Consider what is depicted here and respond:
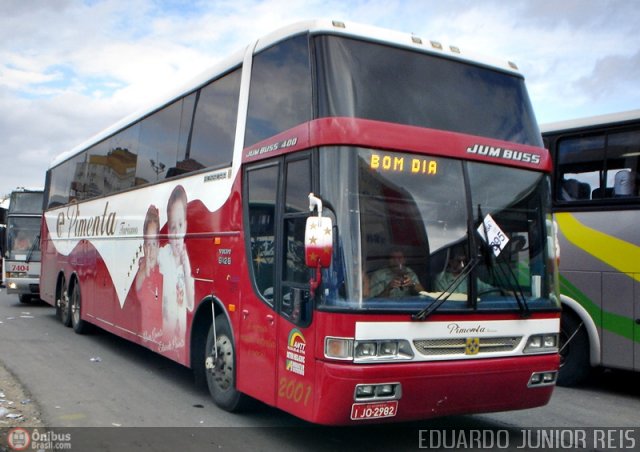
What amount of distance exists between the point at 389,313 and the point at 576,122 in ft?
18.7

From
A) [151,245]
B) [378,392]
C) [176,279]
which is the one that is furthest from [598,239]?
[151,245]

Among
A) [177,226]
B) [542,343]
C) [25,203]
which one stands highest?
[25,203]

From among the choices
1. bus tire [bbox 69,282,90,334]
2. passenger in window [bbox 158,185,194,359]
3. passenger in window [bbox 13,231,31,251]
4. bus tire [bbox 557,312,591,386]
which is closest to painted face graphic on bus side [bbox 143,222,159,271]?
passenger in window [bbox 158,185,194,359]

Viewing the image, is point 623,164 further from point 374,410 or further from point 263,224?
point 374,410

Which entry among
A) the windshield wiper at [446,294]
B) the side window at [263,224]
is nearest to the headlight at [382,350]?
the windshield wiper at [446,294]

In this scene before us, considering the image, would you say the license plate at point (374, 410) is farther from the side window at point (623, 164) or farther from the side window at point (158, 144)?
the side window at point (623, 164)

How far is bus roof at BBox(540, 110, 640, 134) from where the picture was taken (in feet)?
30.3

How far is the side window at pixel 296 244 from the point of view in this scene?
19.3 feet

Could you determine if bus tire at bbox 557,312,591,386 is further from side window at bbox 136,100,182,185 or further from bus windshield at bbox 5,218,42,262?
bus windshield at bbox 5,218,42,262

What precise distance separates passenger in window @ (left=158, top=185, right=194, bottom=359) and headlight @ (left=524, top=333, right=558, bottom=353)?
3938 millimetres

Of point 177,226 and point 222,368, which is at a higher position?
point 177,226

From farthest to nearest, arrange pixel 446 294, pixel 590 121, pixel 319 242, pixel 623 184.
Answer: pixel 590 121 → pixel 623 184 → pixel 446 294 → pixel 319 242

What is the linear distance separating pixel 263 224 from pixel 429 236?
170 centimetres

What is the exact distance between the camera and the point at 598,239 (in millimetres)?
9289
